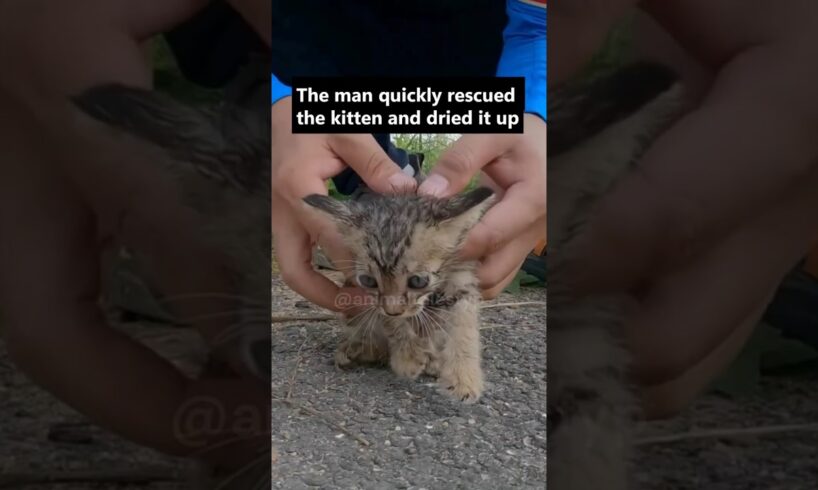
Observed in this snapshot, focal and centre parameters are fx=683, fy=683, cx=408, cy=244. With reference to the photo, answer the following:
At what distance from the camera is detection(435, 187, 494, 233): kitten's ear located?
69cm

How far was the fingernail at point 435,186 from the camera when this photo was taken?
0.69 m

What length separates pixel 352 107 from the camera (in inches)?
27.2

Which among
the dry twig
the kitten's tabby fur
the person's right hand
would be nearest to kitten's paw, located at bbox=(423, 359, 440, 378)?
the kitten's tabby fur

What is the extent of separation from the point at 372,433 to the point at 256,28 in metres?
0.43

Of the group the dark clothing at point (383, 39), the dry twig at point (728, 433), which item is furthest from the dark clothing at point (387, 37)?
the dry twig at point (728, 433)

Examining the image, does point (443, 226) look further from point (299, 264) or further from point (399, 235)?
point (299, 264)

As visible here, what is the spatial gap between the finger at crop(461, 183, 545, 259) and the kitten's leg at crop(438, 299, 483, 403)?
6cm

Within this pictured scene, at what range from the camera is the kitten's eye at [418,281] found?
696 mm

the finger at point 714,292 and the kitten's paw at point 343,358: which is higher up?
the finger at point 714,292

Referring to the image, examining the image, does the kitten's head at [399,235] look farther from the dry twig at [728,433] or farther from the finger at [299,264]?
the dry twig at [728,433]

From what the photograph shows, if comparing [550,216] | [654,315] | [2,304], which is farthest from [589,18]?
[2,304]

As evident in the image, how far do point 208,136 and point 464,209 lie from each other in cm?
27

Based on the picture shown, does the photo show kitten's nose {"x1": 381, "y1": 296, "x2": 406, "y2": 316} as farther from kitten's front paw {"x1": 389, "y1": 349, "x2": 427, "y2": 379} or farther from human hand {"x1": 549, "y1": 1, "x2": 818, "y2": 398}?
human hand {"x1": 549, "y1": 1, "x2": 818, "y2": 398}

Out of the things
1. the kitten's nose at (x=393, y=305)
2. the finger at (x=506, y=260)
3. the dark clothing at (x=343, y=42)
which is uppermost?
the dark clothing at (x=343, y=42)
